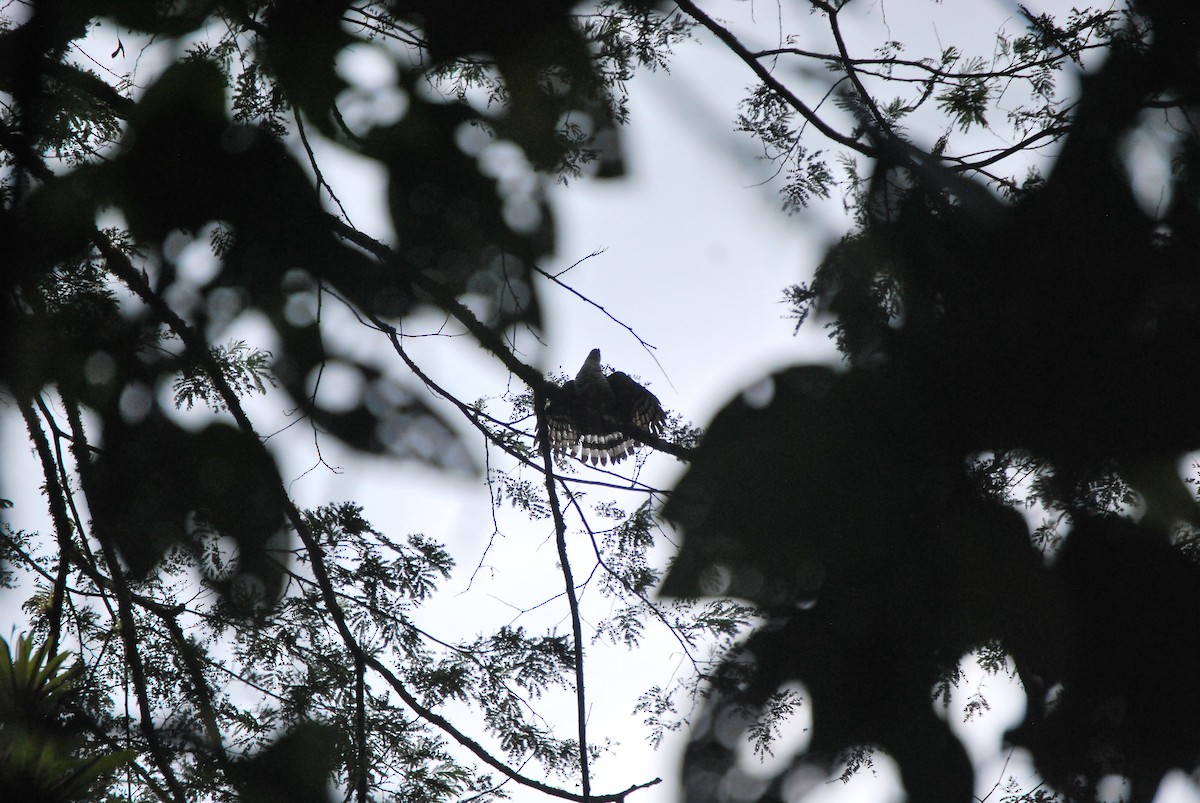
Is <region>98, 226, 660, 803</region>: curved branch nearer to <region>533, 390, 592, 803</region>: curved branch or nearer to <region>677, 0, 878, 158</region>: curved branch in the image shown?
<region>533, 390, 592, 803</region>: curved branch

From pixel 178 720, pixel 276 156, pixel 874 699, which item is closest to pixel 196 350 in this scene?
pixel 276 156

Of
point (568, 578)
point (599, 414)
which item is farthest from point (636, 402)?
point (568, 578)

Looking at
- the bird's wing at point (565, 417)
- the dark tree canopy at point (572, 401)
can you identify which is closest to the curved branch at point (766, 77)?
the dark tree canopy at point (572, 401)

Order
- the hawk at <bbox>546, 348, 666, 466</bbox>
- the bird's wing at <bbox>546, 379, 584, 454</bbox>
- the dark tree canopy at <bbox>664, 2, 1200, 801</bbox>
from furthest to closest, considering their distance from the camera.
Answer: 1. the hawk at <bbox>546, 348, 666, 466</bbox>
2. the bird's wing at <bbox>546, 379, 584, 454</bbox>
3. the dark tree canopy at <bbox>664, 2, 1200, 801</bbox>

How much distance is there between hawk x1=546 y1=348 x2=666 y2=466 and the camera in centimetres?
266

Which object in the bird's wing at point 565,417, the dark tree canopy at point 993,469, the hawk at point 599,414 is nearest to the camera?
the dark tree canopy at point 993,469

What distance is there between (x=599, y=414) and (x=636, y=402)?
0.14 meters

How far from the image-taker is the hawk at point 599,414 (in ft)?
8.73

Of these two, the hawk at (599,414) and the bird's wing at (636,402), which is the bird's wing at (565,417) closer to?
the hawk at (599,414)

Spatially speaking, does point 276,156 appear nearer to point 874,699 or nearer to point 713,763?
point 713,763

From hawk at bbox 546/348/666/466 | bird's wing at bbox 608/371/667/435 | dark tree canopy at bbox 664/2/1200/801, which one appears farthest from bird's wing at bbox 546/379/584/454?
dark tree canopy at bbox 664/2/1200/801

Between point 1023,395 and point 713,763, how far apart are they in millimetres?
1174

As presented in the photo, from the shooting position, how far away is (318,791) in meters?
2.06

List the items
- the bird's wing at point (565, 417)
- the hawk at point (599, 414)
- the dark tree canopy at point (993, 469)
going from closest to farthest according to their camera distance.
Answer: the dark tree canopy at point (993, 469) → the bird's wing at point (565, 417) → the hawk at point (599, 414)
